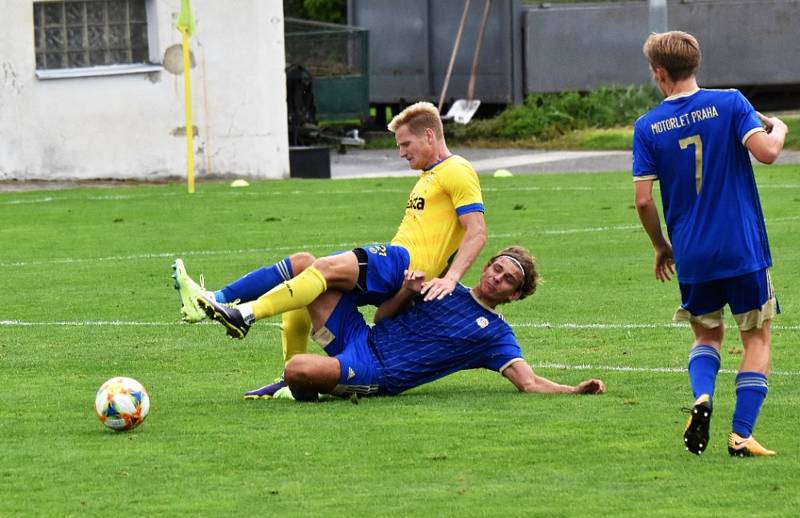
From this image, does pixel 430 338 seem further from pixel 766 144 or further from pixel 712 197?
pixel 766 144

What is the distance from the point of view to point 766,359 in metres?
7.20

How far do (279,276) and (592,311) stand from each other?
391 centimetres

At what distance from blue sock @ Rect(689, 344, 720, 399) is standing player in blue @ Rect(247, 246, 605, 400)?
142 centimetres

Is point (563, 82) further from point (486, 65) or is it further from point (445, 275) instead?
point (445, 275)

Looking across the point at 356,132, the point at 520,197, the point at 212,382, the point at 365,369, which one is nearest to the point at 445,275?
the point at 365,369

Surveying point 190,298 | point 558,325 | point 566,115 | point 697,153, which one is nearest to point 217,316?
point 190,298

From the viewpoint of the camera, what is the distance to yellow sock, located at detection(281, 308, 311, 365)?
30.0 ft

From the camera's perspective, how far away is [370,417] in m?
8.21

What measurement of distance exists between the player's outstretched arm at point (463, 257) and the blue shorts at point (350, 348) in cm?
42

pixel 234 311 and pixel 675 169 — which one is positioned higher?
pixel 675 169

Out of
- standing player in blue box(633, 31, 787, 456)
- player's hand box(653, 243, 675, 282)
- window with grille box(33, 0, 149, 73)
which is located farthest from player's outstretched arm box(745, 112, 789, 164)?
window with grille box(33, 0, 149, 73)

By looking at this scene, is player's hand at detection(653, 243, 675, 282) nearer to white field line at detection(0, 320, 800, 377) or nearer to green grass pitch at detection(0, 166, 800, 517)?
green grass pitch at detection(0, 166, 800, 517)

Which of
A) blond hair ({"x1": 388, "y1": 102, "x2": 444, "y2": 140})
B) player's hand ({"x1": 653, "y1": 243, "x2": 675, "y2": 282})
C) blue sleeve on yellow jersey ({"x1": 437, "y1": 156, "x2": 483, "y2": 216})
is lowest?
player's hand ({"x1": 653, "y1": 243, "x2": 675, "y2": 282})

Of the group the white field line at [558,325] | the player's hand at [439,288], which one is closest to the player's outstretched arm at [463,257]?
the player's hand at [439,288]
